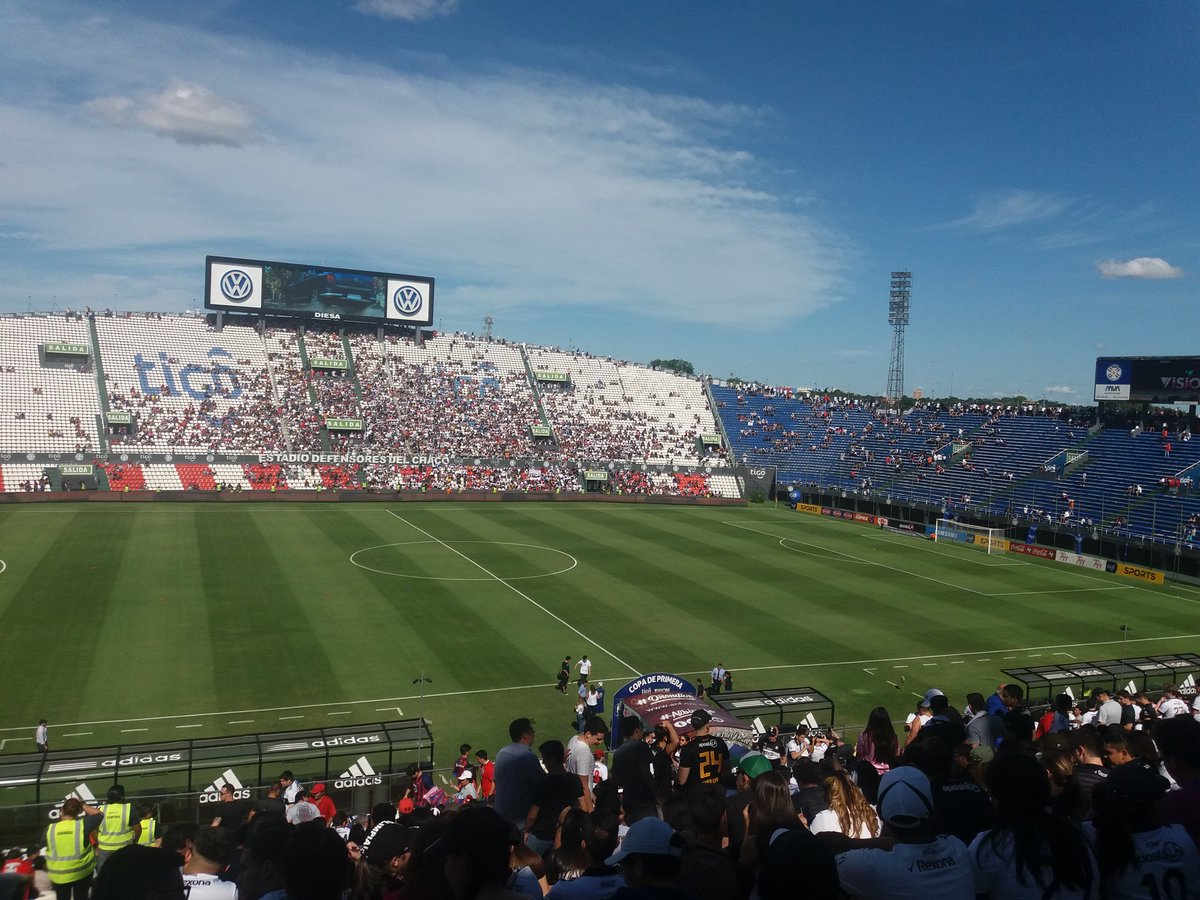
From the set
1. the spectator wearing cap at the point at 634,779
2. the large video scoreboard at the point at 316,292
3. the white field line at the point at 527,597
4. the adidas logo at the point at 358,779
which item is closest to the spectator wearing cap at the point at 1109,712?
the spectator wearing cap at the point at 634,779

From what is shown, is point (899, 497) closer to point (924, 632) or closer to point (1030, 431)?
point (1030, 431)

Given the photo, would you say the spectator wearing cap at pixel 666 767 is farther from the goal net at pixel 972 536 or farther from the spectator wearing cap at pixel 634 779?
the goal net at pixel 972 536

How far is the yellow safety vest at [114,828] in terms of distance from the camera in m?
12.7

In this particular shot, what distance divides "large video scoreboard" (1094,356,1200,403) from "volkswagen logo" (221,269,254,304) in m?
78.8

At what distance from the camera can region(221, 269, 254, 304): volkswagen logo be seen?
92188 mm

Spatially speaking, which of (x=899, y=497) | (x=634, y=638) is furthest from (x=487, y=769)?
(x=899, y=497)

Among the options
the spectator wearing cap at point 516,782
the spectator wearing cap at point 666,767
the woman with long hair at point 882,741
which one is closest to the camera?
the spectator wearing cap at point 516,782

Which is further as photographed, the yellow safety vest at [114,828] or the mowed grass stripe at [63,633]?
the mowed grass stripe at [63,633]

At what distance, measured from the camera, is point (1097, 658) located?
115 feet

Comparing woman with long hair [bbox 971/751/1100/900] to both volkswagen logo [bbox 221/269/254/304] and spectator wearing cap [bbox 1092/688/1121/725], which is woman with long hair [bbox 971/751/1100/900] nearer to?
spectator wearing cap [bbox 1092/688/1121/725]

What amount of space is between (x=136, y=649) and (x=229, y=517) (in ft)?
102

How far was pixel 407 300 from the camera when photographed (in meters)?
99.8

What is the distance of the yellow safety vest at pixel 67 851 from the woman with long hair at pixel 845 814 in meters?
9.24

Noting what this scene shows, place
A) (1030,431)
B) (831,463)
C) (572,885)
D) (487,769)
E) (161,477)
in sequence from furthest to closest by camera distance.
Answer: (831,463) → (1030,431) → (161,477) → (487,769) → (572,885)
